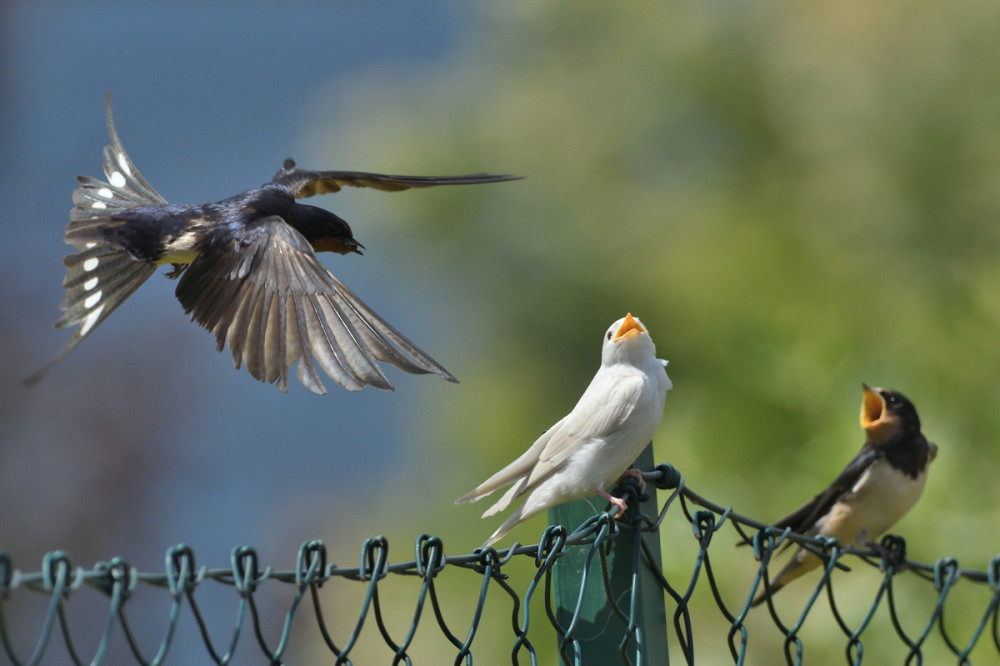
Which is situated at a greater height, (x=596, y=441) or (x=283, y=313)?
(x=283, y=313)

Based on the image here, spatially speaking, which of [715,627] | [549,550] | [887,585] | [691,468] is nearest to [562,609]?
[549,550]

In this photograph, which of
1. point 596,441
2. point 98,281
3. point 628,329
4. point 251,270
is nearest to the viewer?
point 596,441

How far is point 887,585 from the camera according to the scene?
186 cm

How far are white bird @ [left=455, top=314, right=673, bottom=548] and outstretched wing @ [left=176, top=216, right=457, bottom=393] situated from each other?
0.30m

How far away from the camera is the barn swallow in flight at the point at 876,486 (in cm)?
343

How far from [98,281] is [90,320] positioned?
0.33 meters

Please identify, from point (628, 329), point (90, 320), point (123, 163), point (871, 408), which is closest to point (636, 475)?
point (628, 329)

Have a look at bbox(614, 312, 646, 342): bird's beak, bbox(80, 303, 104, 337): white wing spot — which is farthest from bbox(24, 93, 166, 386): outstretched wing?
bbox(614, 312, 646, 342): bird's beak

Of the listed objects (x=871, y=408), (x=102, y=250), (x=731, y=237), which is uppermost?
(x=731, y=237)

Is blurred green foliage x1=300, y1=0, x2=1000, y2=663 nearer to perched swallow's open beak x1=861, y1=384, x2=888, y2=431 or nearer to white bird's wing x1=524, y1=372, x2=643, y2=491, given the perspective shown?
perched swallow's open beak x1=861, y1=384, x2=888, y2=431

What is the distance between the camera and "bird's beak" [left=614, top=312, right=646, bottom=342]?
92.0 inches

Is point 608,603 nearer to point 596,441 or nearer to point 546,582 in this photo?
point 546,582

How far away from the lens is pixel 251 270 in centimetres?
267

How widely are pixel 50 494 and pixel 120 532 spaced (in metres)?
0.59
